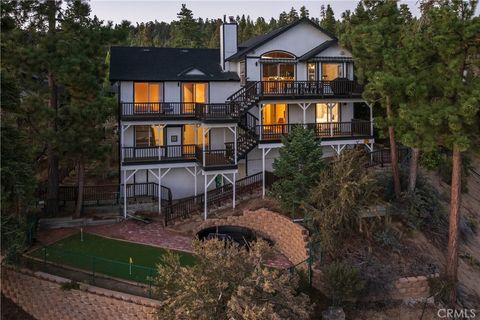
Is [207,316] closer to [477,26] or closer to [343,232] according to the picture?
[343,232]

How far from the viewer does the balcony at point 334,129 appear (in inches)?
1027

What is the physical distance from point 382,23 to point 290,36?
8599 mm

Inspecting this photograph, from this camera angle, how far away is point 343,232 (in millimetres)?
17891

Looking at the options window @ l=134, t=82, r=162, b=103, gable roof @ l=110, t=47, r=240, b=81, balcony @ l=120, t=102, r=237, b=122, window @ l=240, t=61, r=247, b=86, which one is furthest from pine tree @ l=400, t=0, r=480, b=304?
window @ l=134, t=82, r=162, b=103

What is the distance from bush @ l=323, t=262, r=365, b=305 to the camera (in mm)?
14711

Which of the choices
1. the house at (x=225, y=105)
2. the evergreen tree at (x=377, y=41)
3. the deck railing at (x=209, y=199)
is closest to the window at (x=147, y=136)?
the house at (x=225, y=105)

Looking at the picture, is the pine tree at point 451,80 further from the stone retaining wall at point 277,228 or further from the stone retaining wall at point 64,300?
the stone retaining wall at point 64,300

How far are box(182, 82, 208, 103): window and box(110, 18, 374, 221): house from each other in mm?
66

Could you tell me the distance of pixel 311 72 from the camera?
94.7 ft

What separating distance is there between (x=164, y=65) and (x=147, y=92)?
2.51 m

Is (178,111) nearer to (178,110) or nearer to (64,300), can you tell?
(178,110)

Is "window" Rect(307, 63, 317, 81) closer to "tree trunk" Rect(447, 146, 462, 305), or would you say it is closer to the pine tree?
the pine tree

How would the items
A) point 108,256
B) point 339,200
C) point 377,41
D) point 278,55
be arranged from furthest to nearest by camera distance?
point 278,55 → point 377,41 → point 108,256 → point 339,200

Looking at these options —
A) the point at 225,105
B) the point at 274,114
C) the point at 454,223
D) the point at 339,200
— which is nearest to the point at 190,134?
the point at 225,105
